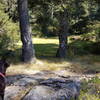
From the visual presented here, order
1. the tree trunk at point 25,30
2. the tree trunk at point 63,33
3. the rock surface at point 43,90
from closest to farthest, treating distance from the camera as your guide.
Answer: the rock surface at point 43,90 → the tree trunk at point 25,30 → the tree trunk at point 63,33

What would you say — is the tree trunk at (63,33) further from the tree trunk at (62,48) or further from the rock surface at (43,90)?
the rock surface at (43,90)

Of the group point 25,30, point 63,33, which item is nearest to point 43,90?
point 25,30

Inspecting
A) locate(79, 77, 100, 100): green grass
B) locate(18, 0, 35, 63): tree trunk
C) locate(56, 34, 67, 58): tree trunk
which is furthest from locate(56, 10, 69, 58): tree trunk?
locate(79, 77, 100, 100): green grass

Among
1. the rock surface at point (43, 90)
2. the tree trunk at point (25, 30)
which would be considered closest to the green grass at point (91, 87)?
the rock surface at point (43, 90)

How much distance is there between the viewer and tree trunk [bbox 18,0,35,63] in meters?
16.8

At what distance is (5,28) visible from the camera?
22234mm

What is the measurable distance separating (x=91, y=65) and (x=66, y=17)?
3.97m

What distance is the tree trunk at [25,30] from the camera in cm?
1677

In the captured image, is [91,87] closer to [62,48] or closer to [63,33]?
[62,48]

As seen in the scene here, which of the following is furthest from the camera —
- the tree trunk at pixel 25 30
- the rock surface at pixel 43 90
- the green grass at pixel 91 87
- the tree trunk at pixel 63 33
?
the tree trunk at pixel 63 33

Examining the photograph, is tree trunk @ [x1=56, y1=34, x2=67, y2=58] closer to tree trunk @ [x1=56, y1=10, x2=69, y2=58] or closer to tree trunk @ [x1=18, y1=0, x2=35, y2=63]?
tree trunk @ [x1=56, y1=10, x2=69, y2=58]

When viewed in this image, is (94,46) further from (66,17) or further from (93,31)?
(66,17)

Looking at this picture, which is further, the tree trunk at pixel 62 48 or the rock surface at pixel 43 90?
the tree trunk at pixel 62 48

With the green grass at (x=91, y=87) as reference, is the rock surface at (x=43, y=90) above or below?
below
